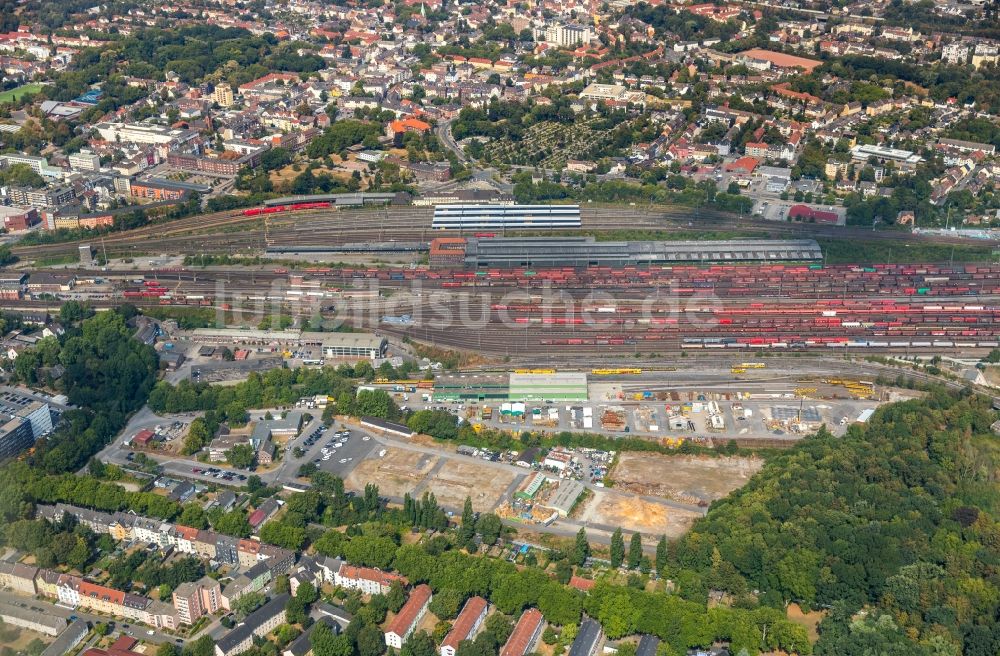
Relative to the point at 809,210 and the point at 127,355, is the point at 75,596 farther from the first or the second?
the point at 809,210

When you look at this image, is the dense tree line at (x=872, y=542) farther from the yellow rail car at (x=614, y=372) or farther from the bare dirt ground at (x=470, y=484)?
the yellow rail car at (x=614, y=372)

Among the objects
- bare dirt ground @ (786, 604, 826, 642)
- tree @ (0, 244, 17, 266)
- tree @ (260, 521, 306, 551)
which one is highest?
tree @ (0, 244, 17, 266)

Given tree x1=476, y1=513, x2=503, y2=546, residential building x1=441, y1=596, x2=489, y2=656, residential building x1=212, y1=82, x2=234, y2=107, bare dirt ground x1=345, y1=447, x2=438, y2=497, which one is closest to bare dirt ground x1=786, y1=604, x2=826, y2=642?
residential building x1=441, y1=596, x2=489, y2=656

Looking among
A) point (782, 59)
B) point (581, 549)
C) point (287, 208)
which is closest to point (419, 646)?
point (581, 549)

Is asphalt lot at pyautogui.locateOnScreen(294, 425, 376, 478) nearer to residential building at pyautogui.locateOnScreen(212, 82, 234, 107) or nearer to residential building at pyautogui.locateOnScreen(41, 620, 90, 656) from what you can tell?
residential building at pyautogui.locateOnScreen(41, 620, 90, 656)

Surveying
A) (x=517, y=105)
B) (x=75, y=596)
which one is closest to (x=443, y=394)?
(x=75, y=596)

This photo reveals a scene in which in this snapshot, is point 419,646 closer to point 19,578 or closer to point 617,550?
point 617,550

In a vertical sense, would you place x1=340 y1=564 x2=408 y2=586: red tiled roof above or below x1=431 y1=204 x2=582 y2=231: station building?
below
